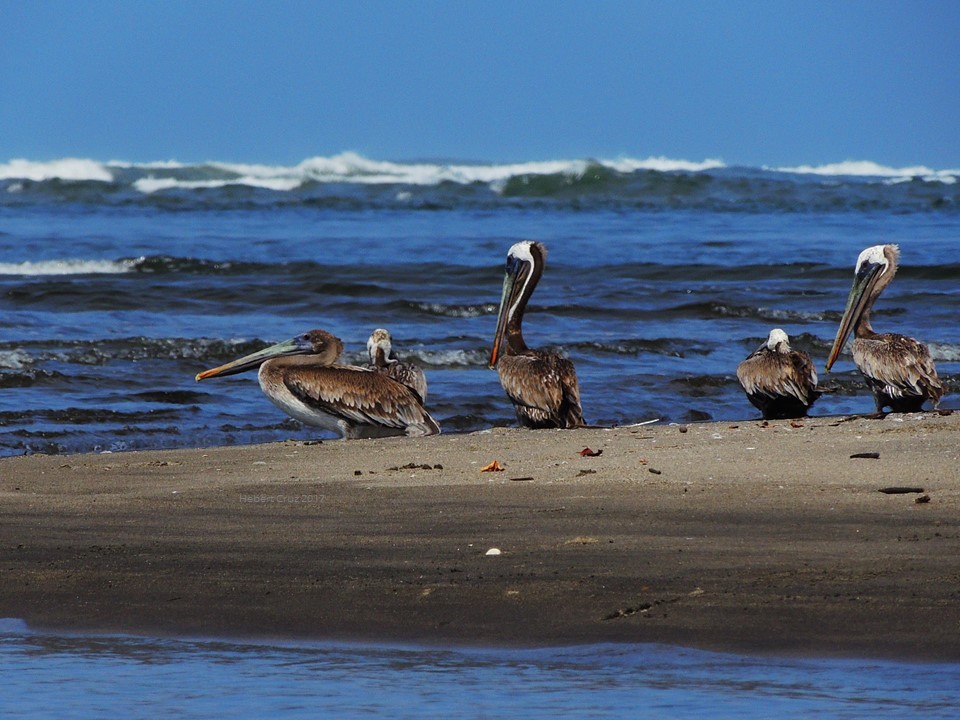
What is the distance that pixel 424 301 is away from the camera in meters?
15.1

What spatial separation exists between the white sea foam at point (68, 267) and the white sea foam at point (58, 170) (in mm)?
27065

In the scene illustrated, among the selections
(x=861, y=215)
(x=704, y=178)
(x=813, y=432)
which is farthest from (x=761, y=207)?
(x=813, y=432)

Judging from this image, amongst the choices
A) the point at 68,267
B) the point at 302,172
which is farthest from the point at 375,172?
the point at 68,267

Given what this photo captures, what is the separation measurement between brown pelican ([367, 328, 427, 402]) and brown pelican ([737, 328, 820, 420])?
1788mm

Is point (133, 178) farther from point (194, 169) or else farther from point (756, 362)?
point (756, 362)

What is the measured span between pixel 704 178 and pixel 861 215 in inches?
370

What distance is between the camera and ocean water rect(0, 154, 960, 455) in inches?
387

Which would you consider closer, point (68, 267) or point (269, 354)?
point (269, 354)

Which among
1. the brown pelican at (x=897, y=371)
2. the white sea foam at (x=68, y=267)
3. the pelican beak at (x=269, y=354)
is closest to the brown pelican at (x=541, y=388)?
the pelican beak at (x=269, y=354)

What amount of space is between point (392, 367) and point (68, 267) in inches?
432

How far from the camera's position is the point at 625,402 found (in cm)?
1011

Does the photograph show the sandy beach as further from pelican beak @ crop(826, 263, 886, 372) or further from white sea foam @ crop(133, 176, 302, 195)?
white sea foam @ crop(133, 176, 302, 195)

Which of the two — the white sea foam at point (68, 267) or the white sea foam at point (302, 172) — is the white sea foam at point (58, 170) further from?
the white sea foam at point (68, 267)

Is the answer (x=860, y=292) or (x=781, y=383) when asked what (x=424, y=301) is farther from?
(x=781, y=383)
